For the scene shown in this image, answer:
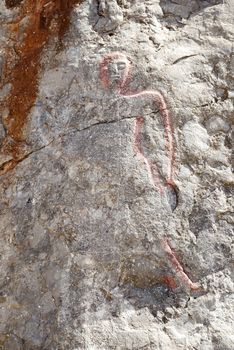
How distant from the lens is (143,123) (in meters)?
Result: 3.32

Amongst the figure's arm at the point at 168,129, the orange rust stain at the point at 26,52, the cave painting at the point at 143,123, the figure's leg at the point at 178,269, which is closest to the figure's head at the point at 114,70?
the cave painting at the point at 143,123

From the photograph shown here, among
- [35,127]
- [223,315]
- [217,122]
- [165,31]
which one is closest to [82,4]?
[165,31]

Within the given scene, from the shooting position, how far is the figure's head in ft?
11.2

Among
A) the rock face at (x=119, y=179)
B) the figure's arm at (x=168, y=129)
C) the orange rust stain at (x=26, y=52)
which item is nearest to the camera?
the rock face at (x=119, y=179)

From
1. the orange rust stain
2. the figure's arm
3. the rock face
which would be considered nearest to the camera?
the rock face

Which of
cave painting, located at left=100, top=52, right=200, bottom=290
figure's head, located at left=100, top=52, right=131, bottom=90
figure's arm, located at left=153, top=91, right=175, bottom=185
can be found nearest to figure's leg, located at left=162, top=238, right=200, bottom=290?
cave painting, located at left=100, top=52, right=200, bottom=290

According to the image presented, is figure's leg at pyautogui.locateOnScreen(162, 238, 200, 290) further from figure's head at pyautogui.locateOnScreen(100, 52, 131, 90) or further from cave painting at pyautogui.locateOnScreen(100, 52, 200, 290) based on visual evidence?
figure's head at pyautogui.locateOnScreen(100, 52, 131, 90)

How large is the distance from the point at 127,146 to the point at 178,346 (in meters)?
1.10

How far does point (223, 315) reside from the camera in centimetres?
310

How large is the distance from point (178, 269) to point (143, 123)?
0.83 m

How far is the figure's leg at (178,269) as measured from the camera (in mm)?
3131

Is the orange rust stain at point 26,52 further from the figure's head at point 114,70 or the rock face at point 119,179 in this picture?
the figure's head at point 114,70

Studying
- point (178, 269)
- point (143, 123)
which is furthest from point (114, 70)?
point (178, 269)

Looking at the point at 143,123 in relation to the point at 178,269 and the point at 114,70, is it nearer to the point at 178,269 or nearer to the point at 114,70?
the point at 114,70
